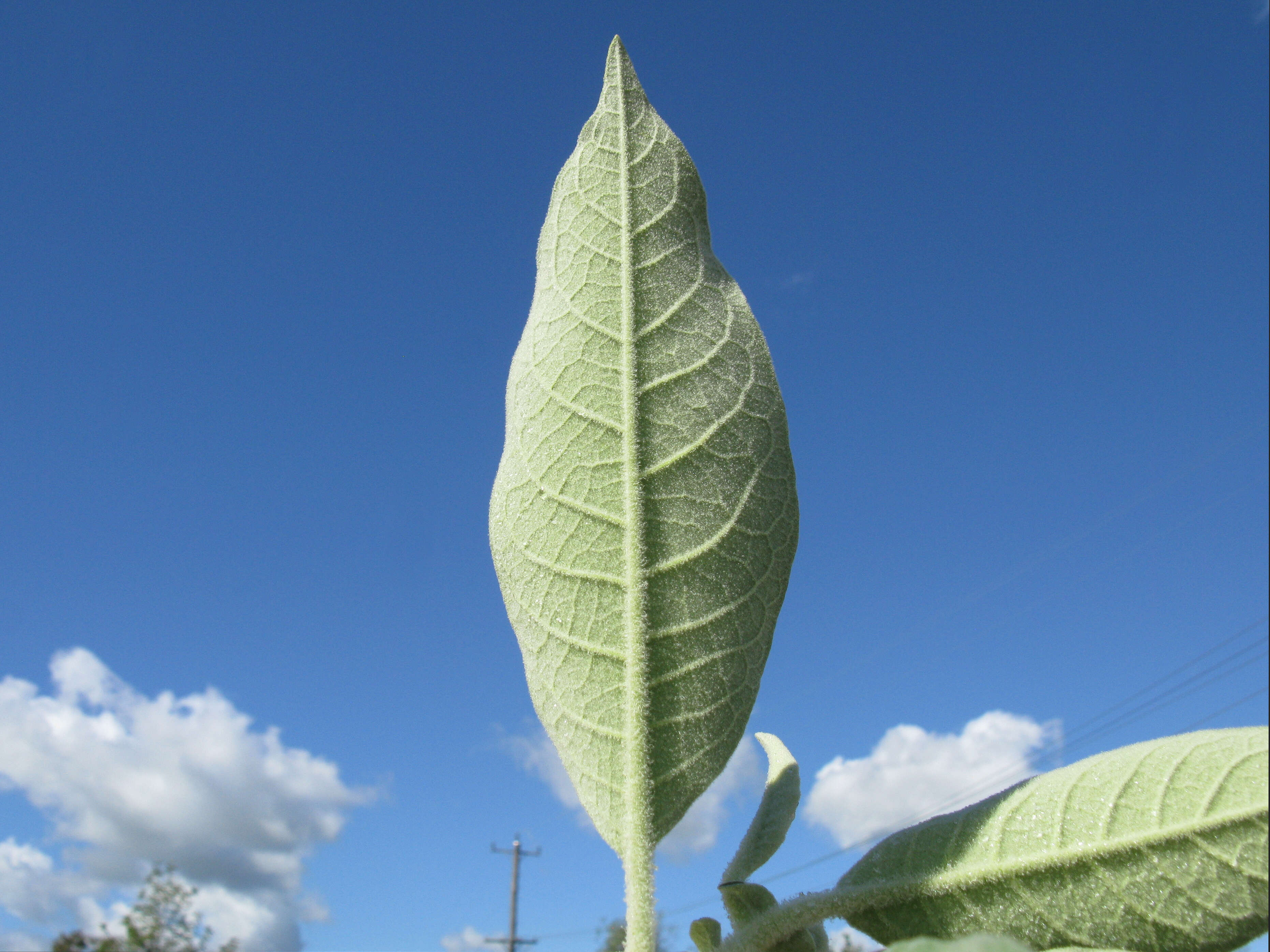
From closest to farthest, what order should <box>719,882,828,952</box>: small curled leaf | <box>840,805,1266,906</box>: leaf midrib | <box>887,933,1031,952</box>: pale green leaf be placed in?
<box>887,933,1031,952</box>: pale green leaf
<box>840,805,1266,906</box>: leaf midrib
<box>719,882,828,952</box>: small curled leaf

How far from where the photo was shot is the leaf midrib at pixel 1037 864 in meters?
1.05

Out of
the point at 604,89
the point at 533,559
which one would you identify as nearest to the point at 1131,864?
the point at 533,559

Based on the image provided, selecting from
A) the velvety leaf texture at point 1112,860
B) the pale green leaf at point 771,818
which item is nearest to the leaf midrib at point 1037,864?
the velvety leaf texture at point 1112,860

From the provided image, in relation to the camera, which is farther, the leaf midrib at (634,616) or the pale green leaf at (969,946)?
the leaf midrib at (634,616)

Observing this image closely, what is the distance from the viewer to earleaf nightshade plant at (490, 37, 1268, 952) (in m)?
1.10

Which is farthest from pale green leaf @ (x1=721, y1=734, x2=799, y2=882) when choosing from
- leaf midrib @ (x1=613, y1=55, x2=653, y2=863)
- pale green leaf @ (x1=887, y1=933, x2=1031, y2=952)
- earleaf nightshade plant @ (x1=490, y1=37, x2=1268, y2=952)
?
pale green leaf @ (x1=887, y1=933, x2=1031, y2=952)

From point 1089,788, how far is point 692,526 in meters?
0.60

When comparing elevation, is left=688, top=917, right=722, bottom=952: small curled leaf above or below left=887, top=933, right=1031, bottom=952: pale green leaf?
above

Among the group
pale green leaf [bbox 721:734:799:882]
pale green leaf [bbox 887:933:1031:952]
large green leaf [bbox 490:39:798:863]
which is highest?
large green leaf [bbox 490:39:798:863]

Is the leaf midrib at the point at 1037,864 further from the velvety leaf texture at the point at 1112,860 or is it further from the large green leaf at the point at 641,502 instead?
the large green leaf at the point at 641,502

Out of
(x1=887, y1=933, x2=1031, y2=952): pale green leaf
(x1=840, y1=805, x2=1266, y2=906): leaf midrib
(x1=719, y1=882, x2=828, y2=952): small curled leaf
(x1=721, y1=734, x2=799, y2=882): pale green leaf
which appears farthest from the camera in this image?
(x1=721, y1=734, x2=799, y2=882): pale green leaf

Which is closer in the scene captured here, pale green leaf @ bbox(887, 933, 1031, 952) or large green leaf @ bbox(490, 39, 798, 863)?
pale green leaf @ bbox(887, 933, 1031, 952)

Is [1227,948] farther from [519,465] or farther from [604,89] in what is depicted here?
[604,89]

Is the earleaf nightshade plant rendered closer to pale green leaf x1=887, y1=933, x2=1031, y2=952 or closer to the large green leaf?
the large green leaf
